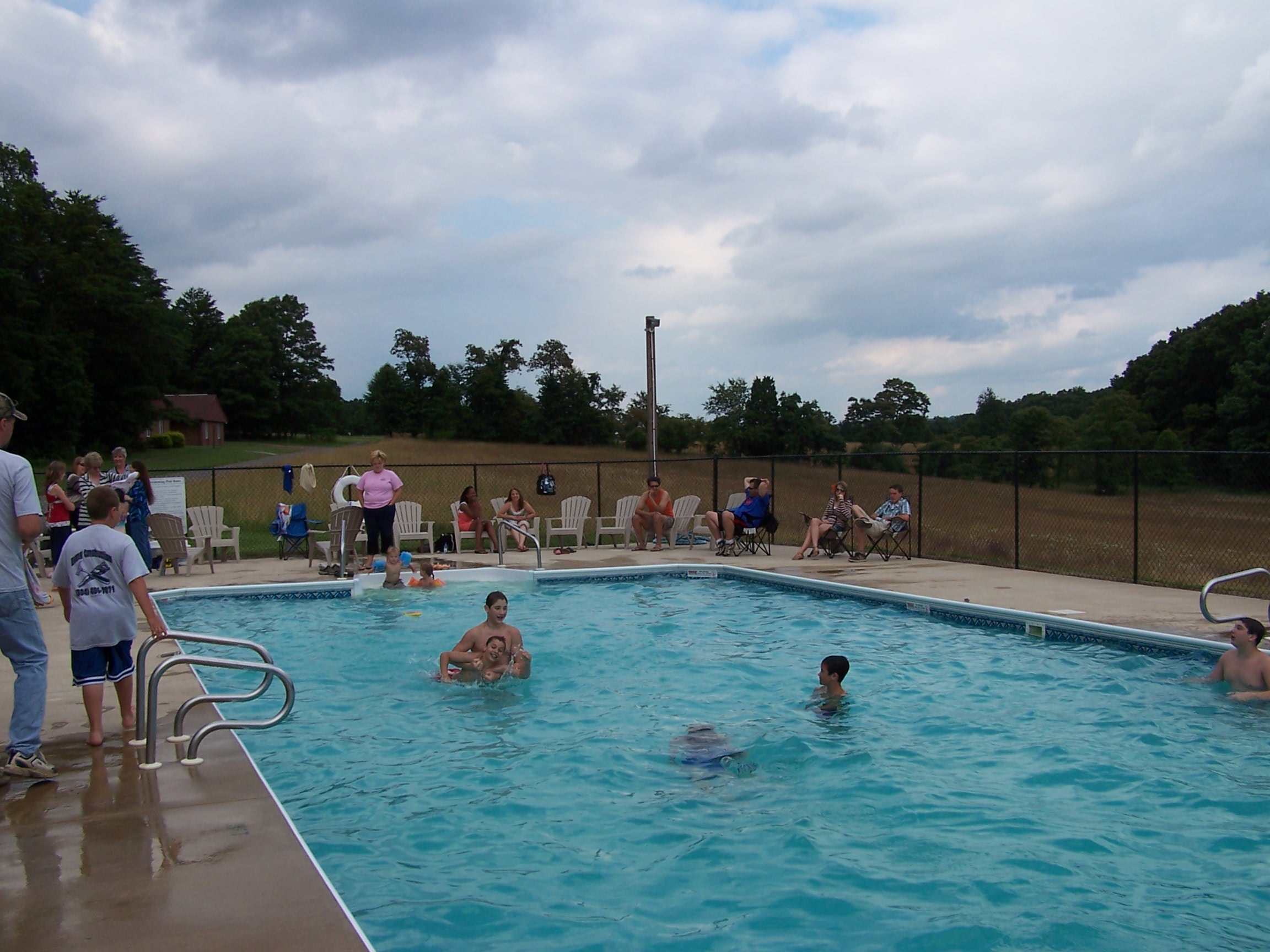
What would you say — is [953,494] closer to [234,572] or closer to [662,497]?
[662,497]

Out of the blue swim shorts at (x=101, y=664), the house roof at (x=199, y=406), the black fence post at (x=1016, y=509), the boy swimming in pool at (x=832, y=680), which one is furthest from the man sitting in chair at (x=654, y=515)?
the house roof at (x=199, y=406)

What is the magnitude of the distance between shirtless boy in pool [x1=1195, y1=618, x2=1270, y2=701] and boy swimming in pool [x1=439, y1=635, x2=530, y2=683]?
5183mm

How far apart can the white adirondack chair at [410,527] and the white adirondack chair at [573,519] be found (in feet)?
6.06

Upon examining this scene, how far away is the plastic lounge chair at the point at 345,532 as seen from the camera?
1196cm

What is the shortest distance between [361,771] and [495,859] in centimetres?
143

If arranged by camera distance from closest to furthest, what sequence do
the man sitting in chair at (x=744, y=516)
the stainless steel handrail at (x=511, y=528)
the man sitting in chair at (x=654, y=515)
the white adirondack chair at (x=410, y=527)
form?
the stainless steel handrail at (x=511, y=528) < the man sitting in chair at (x=744, y=516) < the white adirondack chair at (x=410, y=527) < the man sitting in chair at (x=654, y=515)

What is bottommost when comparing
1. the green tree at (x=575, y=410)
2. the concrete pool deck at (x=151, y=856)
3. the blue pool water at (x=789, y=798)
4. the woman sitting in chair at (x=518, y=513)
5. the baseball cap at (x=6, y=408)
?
the blue pool water at (x=789, y=798)

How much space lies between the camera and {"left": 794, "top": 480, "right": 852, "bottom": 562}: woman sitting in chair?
43.1 ft

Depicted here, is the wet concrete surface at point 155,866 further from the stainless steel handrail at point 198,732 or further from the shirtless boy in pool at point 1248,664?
the shirtless boy in pool at point 1248,664

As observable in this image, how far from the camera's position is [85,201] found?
49750mm

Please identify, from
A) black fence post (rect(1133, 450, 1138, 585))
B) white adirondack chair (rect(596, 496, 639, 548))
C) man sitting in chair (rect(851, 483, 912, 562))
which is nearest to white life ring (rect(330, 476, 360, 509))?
white adirondack chair (rect(596, 496, 639, 548))

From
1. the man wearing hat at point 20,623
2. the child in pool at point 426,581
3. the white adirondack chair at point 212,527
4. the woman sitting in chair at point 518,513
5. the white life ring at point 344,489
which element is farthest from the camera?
the woman sitting in chair at point 518,513

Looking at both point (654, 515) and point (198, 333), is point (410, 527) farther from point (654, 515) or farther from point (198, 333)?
point (198, 333)

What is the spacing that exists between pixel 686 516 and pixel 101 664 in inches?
447
